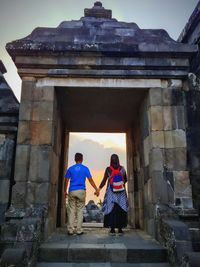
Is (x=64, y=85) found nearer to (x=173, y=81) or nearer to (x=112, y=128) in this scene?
(x=173, y=81)

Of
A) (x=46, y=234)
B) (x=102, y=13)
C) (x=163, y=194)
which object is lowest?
(x=46, y=234)

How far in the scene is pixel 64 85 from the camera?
6.32m

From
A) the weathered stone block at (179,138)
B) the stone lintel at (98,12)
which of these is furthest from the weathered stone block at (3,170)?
the stone lintel at (98,12)

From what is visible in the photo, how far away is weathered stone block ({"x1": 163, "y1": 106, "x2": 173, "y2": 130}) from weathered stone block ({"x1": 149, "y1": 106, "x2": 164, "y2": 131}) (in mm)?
71

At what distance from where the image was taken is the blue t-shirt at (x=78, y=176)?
6.16m

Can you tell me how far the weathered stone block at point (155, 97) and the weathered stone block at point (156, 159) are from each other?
1.02 m

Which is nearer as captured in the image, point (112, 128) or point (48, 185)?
point (48, 185)

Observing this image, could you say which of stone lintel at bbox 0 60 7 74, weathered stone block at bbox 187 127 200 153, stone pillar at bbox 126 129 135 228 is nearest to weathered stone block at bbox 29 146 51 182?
weathered stone block at bbox 187 127 200 153

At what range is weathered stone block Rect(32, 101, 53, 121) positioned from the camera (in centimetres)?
605

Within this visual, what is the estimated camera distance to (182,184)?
5.76 metres

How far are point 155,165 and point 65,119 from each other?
3.58 m

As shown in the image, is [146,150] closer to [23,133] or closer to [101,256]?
[23,133]

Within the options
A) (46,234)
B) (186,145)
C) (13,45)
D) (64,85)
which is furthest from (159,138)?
(13,45)

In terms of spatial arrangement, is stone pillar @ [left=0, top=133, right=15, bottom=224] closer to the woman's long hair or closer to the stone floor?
the stone floor
